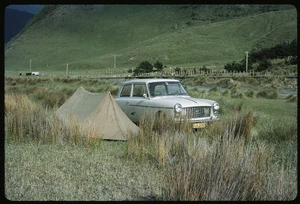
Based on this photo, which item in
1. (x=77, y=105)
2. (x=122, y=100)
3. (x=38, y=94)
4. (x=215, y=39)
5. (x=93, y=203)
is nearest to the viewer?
(x=93, y=203)

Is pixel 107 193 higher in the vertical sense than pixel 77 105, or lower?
lower

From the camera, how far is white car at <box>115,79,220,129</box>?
9.38 m

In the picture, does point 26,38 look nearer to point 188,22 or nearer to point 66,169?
point 188,22

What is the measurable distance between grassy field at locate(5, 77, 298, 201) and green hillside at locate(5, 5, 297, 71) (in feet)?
172

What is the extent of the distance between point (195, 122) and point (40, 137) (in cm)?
355

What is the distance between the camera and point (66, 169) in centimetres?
598

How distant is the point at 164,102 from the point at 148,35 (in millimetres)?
109277

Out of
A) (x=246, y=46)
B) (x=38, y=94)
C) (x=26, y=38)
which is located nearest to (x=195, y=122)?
(x=38, y=94)

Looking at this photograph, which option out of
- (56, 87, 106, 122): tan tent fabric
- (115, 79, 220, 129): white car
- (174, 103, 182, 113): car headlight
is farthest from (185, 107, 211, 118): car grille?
(56, 87, 106, 122): tan tent fabric

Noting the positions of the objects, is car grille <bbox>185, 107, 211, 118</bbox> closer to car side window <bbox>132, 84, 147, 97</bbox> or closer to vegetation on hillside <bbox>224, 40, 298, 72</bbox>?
car side window <bbox>132, 84, 147, 97</bbox>

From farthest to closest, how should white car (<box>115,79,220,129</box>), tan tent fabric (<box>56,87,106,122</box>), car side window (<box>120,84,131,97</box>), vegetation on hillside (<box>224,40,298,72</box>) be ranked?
vegetation on hillside (<box>224,40,298,72</box>) < car side window (<box>120,84,131,97</box>) < tan tent fabric (<box>56,87,106,122</box>) < white car (<box>115,79,220,129</box>)

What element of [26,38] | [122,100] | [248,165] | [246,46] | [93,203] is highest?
[26,38]

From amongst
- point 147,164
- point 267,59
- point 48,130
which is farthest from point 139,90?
point 267,59

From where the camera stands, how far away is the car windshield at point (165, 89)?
10.5 meters
